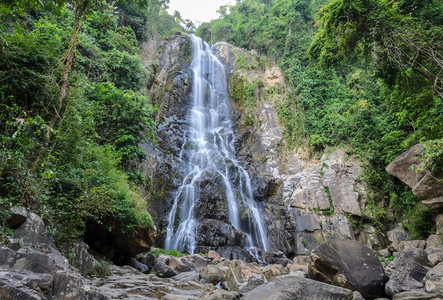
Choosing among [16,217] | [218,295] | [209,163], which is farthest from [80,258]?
[209,163]

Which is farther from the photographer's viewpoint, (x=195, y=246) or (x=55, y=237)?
(x=195, y=246)

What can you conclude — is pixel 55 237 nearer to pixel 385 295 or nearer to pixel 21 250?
pixel 21 250

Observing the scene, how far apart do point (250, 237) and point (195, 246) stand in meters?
3.13

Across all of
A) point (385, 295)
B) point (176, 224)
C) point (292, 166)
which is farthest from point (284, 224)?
point (385, 295)

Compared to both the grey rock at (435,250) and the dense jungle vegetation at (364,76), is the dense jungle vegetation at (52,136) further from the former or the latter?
the grey rock at (435,250)

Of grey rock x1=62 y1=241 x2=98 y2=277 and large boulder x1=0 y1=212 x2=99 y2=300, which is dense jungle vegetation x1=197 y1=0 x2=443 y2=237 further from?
grey rock x1=62 y1=241 x2=98 y2=277

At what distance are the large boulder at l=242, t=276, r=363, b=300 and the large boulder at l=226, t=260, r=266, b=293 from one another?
4.49 ft

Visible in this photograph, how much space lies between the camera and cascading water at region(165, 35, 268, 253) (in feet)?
47.6

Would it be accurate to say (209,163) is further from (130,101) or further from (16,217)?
(16,217)

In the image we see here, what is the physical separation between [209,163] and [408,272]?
44.8 ft

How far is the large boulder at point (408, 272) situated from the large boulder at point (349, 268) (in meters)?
0.26

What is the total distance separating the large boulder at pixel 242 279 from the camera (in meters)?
6.55

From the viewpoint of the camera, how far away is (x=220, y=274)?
27.3 feet

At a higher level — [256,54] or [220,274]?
[256,54]
